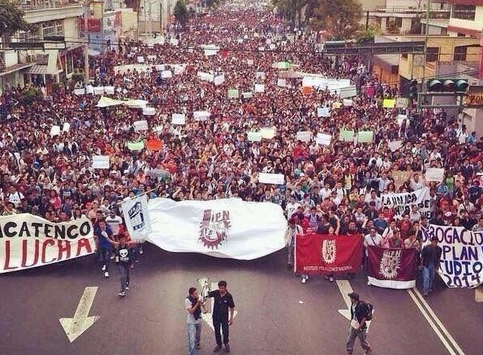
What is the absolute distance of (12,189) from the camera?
16641 mm

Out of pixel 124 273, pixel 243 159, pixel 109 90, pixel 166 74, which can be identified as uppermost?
pixel 166 74

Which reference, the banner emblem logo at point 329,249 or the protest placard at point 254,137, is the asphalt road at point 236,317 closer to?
the banner emblem logo at point 329,249

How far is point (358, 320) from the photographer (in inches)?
424

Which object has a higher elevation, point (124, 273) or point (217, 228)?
point (217, 228)

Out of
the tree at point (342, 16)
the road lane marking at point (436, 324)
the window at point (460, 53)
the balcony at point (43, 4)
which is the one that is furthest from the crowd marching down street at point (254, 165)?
the tree at point (342, 16)

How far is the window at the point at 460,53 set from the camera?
131ft

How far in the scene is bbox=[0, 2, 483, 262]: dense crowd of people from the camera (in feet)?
52.6

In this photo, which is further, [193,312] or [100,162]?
[100,162]

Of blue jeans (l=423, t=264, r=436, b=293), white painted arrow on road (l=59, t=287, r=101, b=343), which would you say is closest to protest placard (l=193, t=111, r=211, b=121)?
white painted arrow on road (l=59, t=287, r=101, b=343)

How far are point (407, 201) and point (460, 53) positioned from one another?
26.0 metres

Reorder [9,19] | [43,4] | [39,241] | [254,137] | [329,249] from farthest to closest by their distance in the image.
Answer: [43,4] < [9,19] < [254,137] < [39,241] < [329,249]

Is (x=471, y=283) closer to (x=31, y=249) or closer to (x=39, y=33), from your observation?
(x=31, y=249)

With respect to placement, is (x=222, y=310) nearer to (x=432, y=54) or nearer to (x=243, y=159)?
(x=243, y=159)

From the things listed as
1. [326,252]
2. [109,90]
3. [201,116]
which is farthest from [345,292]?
[109,90]
